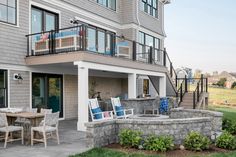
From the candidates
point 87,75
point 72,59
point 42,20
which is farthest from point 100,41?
point 87,75

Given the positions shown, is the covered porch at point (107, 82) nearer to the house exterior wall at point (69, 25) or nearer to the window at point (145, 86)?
the house exterior wall at point (69, 25)

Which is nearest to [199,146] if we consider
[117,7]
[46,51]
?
[46,51]

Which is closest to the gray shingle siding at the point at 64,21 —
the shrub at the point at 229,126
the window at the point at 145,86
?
the window at the point at 145,86

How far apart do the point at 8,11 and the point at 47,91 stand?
4243 millimetres

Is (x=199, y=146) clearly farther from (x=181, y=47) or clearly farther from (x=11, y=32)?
(x=181, y=47)

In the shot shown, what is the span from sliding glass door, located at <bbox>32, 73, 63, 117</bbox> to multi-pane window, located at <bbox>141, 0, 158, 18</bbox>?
10.1 metres

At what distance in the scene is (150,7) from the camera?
2316 centimetres

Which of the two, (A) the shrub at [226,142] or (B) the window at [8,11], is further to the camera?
(B) the window at [8,11]

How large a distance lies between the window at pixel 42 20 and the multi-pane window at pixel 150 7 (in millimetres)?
9026

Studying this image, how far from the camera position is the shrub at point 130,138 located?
8.52m

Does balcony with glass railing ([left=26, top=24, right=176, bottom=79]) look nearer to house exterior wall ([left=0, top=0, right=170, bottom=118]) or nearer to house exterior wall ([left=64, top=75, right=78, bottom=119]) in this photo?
house exterior wall ([left=0, top=0, right=170, bottom=118])

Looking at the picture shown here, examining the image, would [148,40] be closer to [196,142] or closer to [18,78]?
[18,78]

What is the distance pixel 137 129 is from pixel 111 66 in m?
5.44

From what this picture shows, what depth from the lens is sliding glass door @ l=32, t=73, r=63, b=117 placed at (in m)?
13.7
